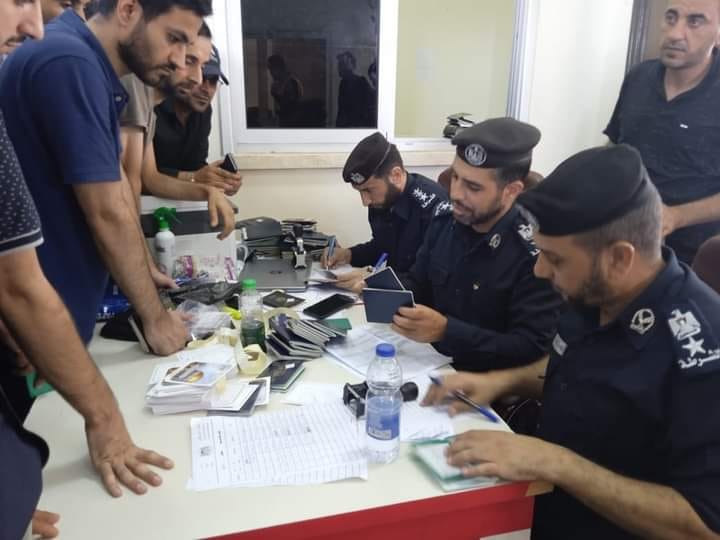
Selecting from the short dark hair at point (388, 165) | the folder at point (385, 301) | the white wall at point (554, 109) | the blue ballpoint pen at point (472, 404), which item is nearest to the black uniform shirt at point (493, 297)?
the folder at point (385, 301)

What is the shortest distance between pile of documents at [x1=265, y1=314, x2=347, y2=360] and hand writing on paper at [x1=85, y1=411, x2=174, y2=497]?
1.61 feet

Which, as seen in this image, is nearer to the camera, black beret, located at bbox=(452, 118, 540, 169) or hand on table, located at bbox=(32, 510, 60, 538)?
hand on table, located at bbox=(32, 510, 60, 538)

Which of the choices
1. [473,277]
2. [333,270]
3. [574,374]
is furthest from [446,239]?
[574,374]

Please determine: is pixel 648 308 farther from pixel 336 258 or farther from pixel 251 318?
pixel 336 258

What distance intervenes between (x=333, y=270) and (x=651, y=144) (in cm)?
144

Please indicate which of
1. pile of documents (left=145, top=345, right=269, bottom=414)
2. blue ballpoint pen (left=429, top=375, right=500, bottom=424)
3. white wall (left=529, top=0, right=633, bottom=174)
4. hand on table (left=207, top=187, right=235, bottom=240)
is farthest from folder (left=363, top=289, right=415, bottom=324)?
white wall (left=529, top=0, right=633, bottom=174)

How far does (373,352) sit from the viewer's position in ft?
4.87

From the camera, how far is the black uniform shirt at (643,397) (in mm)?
878

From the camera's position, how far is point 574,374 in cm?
111

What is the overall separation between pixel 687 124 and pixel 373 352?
5.39ft

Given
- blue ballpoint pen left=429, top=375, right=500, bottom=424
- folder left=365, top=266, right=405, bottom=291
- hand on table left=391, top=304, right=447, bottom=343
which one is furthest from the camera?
folder left=365, top=266, right=405, bottom=291

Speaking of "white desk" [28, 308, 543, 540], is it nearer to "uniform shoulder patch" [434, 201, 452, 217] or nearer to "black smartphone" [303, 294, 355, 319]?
"black smartphone" [303, 294, 355, 319]

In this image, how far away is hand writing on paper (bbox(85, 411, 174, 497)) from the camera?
3.10 feet

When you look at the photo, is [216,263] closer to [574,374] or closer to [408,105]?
[574,374]
